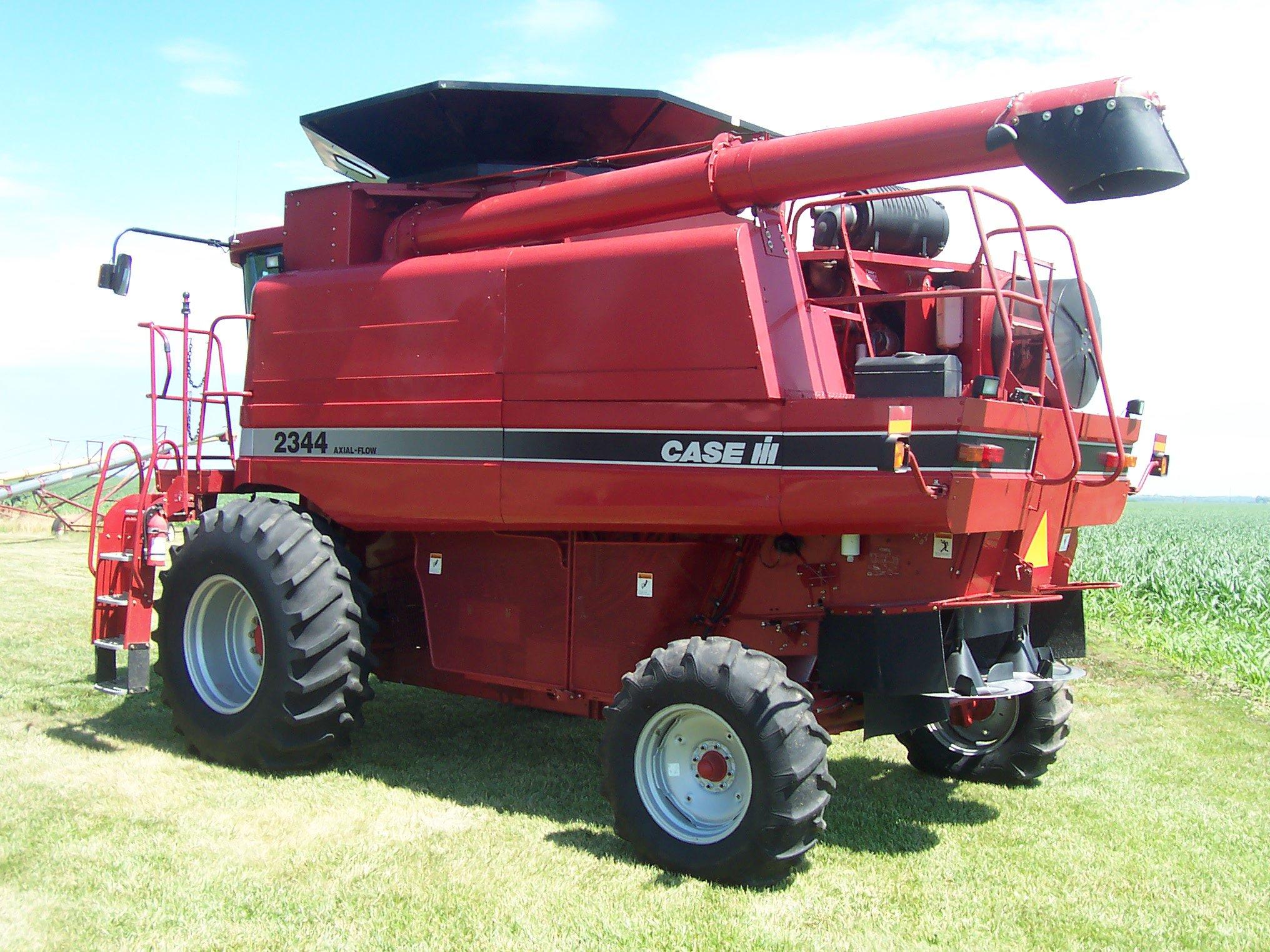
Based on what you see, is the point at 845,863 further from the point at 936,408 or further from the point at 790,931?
the point at 936,408

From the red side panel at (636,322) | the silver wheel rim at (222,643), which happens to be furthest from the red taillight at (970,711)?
the silver wheel rim at (222,643)

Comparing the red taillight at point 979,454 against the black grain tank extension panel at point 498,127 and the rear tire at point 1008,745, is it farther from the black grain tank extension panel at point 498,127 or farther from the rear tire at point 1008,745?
the black grain tank extension panel at point 498,127

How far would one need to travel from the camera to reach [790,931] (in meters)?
4.21

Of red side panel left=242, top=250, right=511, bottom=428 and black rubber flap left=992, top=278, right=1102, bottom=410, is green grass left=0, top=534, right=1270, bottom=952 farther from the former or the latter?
black rubber flap left=992, top=278, right=1102, bottom=410

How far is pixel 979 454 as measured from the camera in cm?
452

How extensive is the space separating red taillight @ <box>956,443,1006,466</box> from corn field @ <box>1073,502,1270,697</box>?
221 inches

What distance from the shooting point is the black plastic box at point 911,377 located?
463cm

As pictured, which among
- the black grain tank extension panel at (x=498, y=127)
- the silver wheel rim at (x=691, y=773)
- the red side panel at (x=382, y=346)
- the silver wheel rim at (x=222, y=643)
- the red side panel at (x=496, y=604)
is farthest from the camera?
the silver wheel rim at (x=222, y=643)

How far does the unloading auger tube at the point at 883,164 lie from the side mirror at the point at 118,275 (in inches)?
96.0

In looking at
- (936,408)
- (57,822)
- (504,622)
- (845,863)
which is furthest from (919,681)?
(57,822)

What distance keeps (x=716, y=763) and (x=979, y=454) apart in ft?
5.66

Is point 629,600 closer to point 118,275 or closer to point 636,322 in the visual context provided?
point 636,322

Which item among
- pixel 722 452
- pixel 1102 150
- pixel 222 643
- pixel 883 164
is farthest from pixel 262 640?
pixel 1102 150

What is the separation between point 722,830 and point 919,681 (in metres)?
1.06
